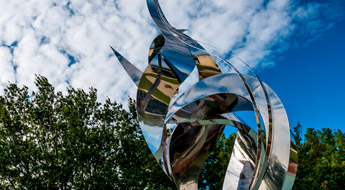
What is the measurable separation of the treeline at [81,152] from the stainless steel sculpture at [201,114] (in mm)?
5991

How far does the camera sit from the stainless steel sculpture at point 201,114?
185 inches

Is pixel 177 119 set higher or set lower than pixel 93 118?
lower

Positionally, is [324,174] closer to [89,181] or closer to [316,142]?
[316,142]

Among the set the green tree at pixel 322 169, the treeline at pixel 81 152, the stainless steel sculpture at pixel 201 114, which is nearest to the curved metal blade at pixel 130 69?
the stainless steel sculpture at pixel 201 114

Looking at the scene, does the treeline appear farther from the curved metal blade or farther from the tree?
the curved metal blade

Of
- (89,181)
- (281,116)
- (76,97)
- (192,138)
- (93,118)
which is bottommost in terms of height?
(281,116)

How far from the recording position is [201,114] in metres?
6.81

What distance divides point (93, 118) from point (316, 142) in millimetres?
14893

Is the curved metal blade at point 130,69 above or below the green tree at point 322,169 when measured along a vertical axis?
above

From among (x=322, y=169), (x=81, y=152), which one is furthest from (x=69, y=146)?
(x=322, y=169)

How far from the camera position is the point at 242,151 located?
271 inches

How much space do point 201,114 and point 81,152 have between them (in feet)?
28.0

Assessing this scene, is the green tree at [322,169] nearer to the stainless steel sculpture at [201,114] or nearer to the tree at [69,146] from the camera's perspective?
the tree at [69,146]

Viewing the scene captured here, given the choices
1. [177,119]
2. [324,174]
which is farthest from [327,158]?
[177,119]
